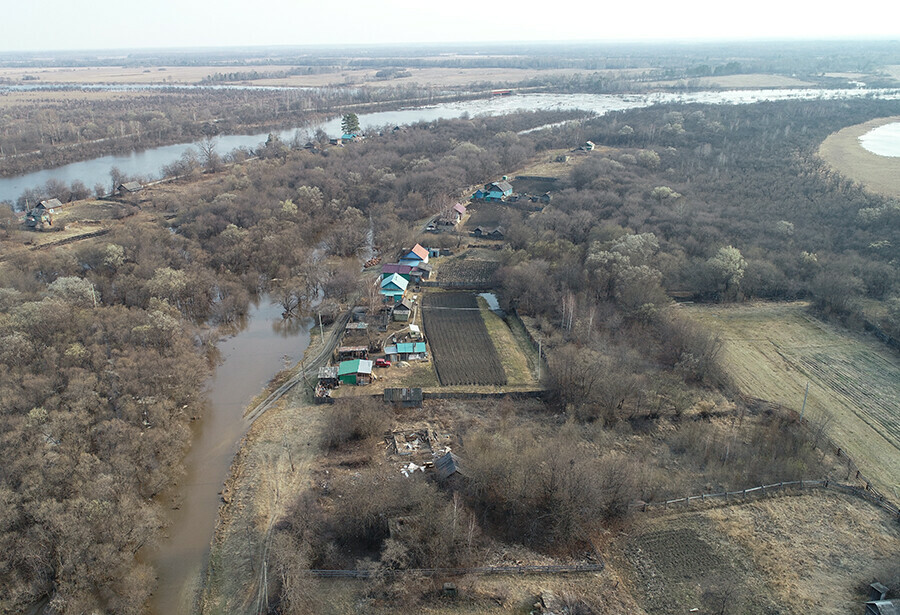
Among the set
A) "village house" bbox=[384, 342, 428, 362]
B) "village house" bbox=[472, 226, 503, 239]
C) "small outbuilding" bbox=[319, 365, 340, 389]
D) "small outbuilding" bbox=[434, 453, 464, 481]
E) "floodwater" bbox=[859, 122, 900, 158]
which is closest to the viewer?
"small outbuilding" bbox=[434, 453, 464, 481]

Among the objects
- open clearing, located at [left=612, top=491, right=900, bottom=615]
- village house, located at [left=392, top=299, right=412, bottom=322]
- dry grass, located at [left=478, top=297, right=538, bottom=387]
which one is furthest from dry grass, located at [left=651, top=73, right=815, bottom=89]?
open clearing, located at [left=612, top=491, right=900, bottom=615]

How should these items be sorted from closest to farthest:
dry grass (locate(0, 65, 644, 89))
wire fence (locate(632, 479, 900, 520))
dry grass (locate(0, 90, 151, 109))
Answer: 1. wire fence (locate(632, 479, 900, 520))
2. dry grass (locate(0, 90, 151, 109))
3. dry grass (locate(0, 65, 644, 89))

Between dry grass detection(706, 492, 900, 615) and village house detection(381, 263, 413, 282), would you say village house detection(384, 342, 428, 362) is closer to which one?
village house detection(381, 263, 413, 282)

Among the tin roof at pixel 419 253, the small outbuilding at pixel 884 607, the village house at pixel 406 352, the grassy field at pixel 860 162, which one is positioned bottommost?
the village house at pixel 406 352

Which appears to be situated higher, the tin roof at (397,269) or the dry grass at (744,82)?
the dry grass at (744,82)

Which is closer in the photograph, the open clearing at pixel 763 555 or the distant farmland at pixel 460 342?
the open clearing at pixel 763 555

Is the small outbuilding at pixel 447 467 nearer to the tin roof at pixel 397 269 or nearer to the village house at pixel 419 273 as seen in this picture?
the tin roof at pixel 397 269

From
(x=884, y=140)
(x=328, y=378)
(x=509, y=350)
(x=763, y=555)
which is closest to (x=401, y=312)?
(x=509, y=350)

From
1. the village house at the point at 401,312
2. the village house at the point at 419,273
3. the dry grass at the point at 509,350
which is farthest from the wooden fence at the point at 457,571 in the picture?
the village house at the point at 419,273
